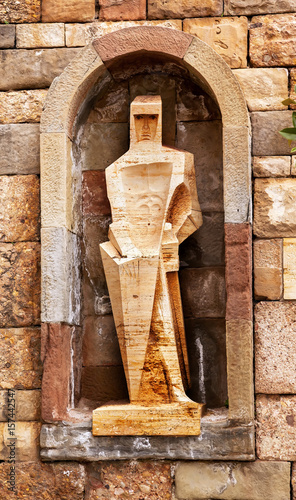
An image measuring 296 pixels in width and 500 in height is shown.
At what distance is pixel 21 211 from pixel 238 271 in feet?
5.15

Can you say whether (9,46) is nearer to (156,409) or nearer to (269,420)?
(156,409)

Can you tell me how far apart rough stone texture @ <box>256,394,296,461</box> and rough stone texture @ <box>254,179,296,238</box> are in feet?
3.57

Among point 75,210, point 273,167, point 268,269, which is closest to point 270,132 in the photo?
point 273,167

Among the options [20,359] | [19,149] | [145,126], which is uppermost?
[145,126]

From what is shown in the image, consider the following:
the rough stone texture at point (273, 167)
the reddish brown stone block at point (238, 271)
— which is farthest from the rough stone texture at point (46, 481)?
the rough stone texture at point (273, 167)

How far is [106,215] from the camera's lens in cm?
561

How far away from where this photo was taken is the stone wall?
510cm

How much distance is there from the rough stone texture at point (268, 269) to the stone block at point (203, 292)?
276mm

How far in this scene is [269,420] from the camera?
5125 millimetres

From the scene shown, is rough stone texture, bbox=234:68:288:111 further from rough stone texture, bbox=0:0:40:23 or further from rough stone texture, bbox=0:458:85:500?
rough stone texture, bbox=0:458:85:500

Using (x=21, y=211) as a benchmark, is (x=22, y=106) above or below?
above

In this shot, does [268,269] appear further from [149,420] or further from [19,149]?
[19,149]

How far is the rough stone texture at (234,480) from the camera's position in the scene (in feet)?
16.5

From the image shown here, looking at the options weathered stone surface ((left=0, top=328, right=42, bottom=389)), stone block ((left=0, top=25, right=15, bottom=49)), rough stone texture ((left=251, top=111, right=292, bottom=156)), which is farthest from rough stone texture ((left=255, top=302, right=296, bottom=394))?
stone block ((left=0, top=25, right=15, bottom=49))
